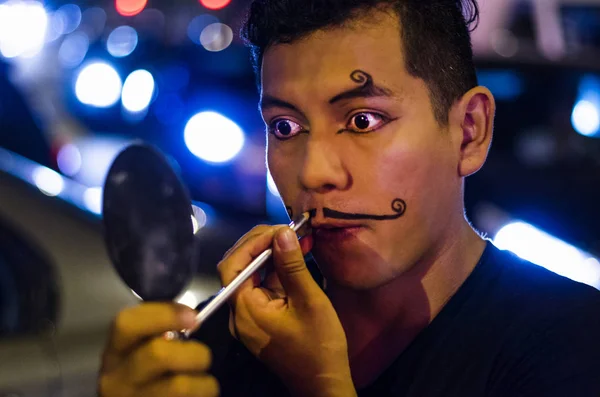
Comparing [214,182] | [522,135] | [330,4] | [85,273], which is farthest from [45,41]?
[330,4]

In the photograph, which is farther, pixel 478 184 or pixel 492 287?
pixel 478 184

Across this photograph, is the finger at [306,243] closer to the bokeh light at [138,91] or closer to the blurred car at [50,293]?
the blurred car at [50,293]

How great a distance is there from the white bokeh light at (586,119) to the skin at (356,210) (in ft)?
13.5

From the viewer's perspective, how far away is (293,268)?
1.80 meters

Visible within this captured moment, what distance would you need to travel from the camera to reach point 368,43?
2.04 metres

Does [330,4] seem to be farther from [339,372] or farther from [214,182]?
[214,182]

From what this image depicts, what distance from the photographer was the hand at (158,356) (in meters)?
1.50

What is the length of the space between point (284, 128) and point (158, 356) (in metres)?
0.79

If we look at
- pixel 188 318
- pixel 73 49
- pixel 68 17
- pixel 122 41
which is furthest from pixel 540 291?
pixel 68 17

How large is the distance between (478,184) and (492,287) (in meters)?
3.42

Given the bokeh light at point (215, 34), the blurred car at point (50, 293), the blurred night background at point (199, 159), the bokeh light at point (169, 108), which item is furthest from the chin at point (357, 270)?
the bokeh light at point (215, 34)

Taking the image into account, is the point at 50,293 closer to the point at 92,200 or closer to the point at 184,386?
the point at 92,200

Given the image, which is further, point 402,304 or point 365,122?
point 402,304

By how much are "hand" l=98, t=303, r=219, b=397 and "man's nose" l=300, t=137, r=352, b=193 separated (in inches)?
21.8
